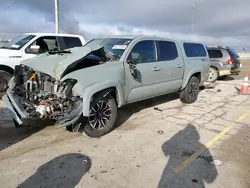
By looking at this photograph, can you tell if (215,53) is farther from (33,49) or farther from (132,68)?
(33,49)

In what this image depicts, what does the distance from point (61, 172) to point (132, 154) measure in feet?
3.91

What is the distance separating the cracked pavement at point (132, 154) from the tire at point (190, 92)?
126cm

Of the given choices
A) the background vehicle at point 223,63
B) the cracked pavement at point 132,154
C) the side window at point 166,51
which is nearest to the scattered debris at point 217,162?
the cracked pavement at point 132,154

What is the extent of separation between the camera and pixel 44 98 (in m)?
4.46

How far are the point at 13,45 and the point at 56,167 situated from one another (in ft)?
19.2

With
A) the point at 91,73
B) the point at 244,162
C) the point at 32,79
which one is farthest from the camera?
the point at 32,79

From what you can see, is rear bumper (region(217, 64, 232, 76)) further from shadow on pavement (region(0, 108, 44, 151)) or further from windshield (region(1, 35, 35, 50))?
shadow on pavement (region(0, 108, 44, 151))

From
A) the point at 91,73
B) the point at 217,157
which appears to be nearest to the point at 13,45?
the point at 91,73

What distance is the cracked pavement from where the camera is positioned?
3.21 metres

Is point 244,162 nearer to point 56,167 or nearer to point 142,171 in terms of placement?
point 142,171

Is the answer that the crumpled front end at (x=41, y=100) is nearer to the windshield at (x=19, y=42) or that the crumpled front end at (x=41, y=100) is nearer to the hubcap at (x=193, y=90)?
the windshield at (x=19, y=42)

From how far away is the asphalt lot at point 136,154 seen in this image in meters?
3.21

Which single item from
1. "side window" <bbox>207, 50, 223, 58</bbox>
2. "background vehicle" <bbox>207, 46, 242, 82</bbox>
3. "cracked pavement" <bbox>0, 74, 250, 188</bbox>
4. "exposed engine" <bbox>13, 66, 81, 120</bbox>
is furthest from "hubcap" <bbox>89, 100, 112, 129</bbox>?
"side window" <bbox>207, 50, 223, 58</bbox>

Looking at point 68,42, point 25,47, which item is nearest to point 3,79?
point 25,47
